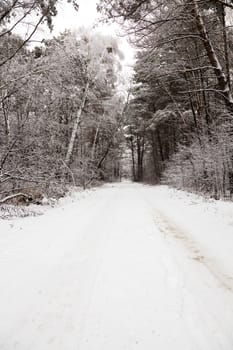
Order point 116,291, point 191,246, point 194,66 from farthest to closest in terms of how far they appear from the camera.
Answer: point 194,66, point 191,246, point 116,291

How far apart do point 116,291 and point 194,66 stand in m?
10.6

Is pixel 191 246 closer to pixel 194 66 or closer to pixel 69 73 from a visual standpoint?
pixel 69 73

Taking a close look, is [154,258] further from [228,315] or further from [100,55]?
[100,55]

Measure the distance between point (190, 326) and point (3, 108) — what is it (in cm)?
696

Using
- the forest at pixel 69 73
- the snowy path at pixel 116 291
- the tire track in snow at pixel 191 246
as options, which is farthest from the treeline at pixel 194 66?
the snowy path at pixel 116 291

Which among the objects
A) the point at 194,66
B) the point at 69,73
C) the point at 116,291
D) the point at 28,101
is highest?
the point at 194,66

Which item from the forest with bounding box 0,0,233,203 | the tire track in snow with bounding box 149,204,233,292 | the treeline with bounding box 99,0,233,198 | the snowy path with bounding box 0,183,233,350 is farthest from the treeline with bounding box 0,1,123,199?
the tire track in snow with bounding box 149,204,233,292

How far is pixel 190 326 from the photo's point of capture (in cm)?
191

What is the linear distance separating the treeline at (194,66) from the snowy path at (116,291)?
413cm

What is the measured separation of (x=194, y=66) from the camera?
10289 mm

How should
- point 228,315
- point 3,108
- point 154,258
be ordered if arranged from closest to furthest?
point 228,315 < point 154,258 < point 3,108

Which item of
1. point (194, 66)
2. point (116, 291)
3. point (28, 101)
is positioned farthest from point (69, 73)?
point (116, 291)

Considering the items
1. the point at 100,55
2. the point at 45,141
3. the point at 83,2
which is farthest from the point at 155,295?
the point at 100,55

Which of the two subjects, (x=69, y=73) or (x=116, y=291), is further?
(x=69, y=73)
